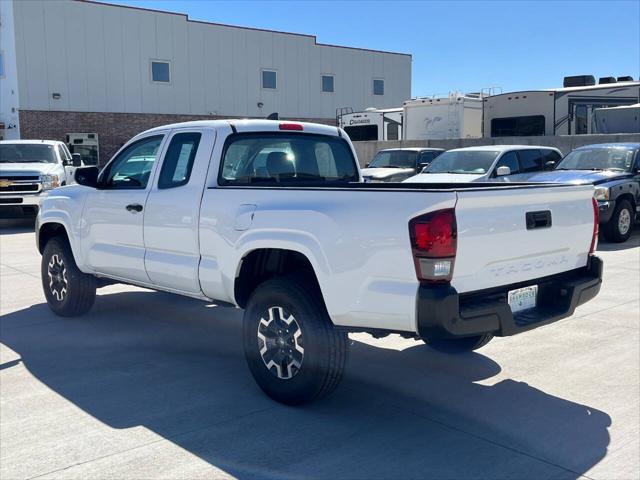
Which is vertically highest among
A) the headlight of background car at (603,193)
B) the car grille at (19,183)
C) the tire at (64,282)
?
the car grille at (19,183)

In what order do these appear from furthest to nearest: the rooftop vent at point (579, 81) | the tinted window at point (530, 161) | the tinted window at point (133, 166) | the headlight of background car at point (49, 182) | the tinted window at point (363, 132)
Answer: the tinted window at point (363, 132)
the rooftop vent at point (579, 81)
the headlight of background car at point (49, 182)
the tinted window at point (530, 161)
the tinted window at point (133, 166)

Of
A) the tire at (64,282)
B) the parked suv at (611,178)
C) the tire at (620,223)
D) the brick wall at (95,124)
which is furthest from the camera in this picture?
the brick wall at (95,124)

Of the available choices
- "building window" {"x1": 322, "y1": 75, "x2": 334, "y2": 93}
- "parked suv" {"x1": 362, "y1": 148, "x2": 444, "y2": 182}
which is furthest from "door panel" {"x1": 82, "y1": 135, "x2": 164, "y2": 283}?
"building window" {"x1": 322, "y1": 75, "x2": 334, "y2": 93}

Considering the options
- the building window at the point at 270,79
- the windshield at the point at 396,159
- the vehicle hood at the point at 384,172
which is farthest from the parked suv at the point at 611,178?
the building window at the point at 270,79

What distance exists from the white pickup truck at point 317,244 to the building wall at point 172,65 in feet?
93.2

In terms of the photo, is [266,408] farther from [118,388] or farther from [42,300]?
[42,300]

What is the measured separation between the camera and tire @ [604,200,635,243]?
12422mm

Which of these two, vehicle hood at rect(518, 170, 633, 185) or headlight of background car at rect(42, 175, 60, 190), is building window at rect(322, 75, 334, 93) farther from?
vehicle hood at rect(518, 170, 633, 185)

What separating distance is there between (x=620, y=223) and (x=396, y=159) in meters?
6.72

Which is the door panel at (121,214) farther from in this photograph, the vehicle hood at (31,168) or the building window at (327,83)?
the building window at (327,83)

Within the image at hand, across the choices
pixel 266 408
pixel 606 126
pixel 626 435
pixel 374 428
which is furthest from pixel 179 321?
pixel 606 126

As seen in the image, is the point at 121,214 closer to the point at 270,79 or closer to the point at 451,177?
the point at 451,177

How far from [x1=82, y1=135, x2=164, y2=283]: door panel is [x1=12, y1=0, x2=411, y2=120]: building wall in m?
28.1

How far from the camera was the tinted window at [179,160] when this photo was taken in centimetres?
562
